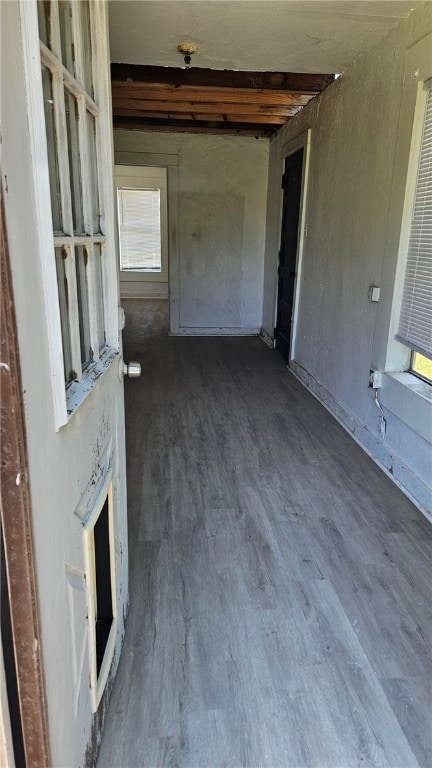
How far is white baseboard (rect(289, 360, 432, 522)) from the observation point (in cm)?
257

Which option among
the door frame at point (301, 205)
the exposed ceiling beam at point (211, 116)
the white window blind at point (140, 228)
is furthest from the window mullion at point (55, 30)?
the white window blind at point (140, 228)

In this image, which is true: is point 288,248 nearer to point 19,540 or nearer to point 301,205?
point 301,205

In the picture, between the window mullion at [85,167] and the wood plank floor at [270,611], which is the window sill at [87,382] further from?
the wood plank floor at [270,611]

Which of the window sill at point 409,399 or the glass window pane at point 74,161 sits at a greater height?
the glass window pane at point 74,161

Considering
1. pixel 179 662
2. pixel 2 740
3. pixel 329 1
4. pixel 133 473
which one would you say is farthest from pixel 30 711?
pixel 329 1

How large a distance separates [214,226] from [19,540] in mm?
5980

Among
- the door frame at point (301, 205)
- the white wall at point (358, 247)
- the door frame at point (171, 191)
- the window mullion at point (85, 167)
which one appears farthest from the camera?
the door frame at point (171, 191)

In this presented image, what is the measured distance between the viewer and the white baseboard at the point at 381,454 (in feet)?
8.43

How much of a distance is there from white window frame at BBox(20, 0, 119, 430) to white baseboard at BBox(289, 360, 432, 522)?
1.90m

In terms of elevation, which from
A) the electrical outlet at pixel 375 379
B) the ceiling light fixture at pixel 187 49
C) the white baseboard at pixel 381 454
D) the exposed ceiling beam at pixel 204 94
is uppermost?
the exposed ceiling beam at pixel 204 94

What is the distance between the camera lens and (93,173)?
1320 millimetres

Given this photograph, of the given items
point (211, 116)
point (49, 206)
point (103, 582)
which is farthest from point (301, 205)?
point (49, 206)

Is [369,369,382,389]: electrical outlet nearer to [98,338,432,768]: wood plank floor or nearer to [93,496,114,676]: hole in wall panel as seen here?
[98,338,432,768]: wood plank floor

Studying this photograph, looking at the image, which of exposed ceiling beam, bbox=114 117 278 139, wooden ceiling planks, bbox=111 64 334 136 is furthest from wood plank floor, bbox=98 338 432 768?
exposed ceiling beam, bbox=114 117 278 139
